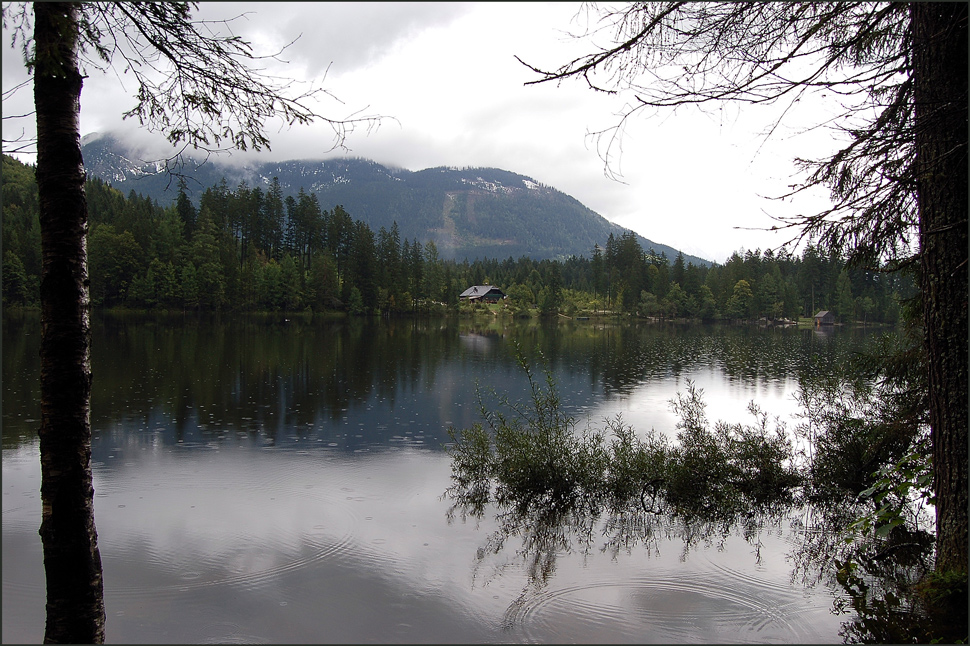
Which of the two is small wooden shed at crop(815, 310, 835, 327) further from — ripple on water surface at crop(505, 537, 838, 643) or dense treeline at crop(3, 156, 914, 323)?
ripple on water surface at crop(505, 537, 838, 643)

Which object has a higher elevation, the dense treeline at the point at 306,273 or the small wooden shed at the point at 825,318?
the dense treeline at the point at 306,273

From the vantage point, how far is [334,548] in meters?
9.11

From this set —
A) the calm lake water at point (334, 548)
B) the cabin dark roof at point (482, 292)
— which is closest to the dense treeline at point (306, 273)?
the cabin dark roof at point (482, 292)

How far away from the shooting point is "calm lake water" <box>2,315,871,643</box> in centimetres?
692

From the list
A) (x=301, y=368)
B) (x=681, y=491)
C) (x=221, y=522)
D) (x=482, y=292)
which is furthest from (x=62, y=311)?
(x=482, y=292)

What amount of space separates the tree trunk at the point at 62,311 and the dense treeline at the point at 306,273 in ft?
186

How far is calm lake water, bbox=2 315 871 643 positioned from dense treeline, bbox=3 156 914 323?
4722 cm

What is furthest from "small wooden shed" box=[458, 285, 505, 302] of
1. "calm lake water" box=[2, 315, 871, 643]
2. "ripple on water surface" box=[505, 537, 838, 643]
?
"ripple on water surface" box=[505, 537, 838, 643]

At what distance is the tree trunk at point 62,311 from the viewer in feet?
12.5

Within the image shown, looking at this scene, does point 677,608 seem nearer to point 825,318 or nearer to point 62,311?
point 62,311

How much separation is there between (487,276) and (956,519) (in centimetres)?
14480

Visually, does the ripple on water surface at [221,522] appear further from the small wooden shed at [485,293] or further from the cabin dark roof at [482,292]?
the cabin dark roof at [482,292]

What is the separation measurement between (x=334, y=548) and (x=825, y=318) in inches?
3853

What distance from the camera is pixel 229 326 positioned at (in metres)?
57.2
